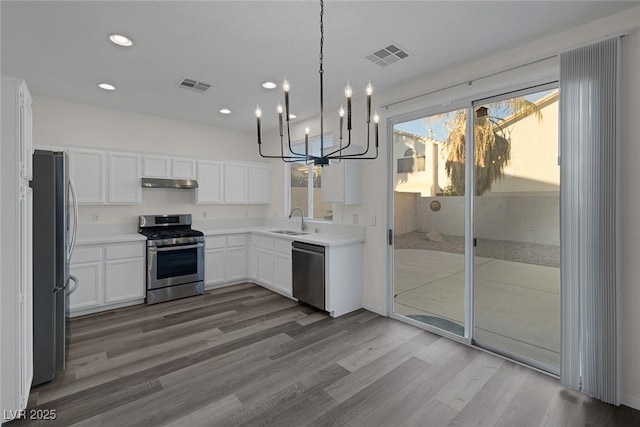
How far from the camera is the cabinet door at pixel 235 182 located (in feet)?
17.8

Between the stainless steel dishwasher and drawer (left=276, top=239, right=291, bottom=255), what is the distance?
0.12 meters

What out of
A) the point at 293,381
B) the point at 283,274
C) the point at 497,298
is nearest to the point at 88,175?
the point at 283,274

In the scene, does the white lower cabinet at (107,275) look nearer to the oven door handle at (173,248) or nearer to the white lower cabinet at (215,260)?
the oven door handle at (173,248)

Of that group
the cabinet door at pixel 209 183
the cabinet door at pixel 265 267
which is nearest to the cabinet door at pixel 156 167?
the cabinet door at pixel 209 183

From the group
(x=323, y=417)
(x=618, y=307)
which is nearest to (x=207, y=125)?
(x=323, y=417)

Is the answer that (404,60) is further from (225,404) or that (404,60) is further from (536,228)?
(225,404)

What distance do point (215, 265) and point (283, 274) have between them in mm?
1247

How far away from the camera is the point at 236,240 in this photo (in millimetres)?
5227

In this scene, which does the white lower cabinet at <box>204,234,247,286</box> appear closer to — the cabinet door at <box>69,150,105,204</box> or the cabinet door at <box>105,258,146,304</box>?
the cabinet door at <box>105,258,146,304</box>

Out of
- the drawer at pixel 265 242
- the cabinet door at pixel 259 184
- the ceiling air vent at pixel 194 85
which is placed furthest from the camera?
the cabinet door at pixel 259 184

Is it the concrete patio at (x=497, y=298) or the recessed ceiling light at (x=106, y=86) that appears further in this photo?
the recessed ceiling light at (x=106, y=86)

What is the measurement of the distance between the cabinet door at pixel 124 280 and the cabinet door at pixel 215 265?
3.00 feet

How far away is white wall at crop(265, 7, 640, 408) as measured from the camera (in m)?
2.18

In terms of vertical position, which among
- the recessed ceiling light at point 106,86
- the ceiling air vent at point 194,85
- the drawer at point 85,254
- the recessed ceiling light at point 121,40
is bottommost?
the drawer at point 85,254
